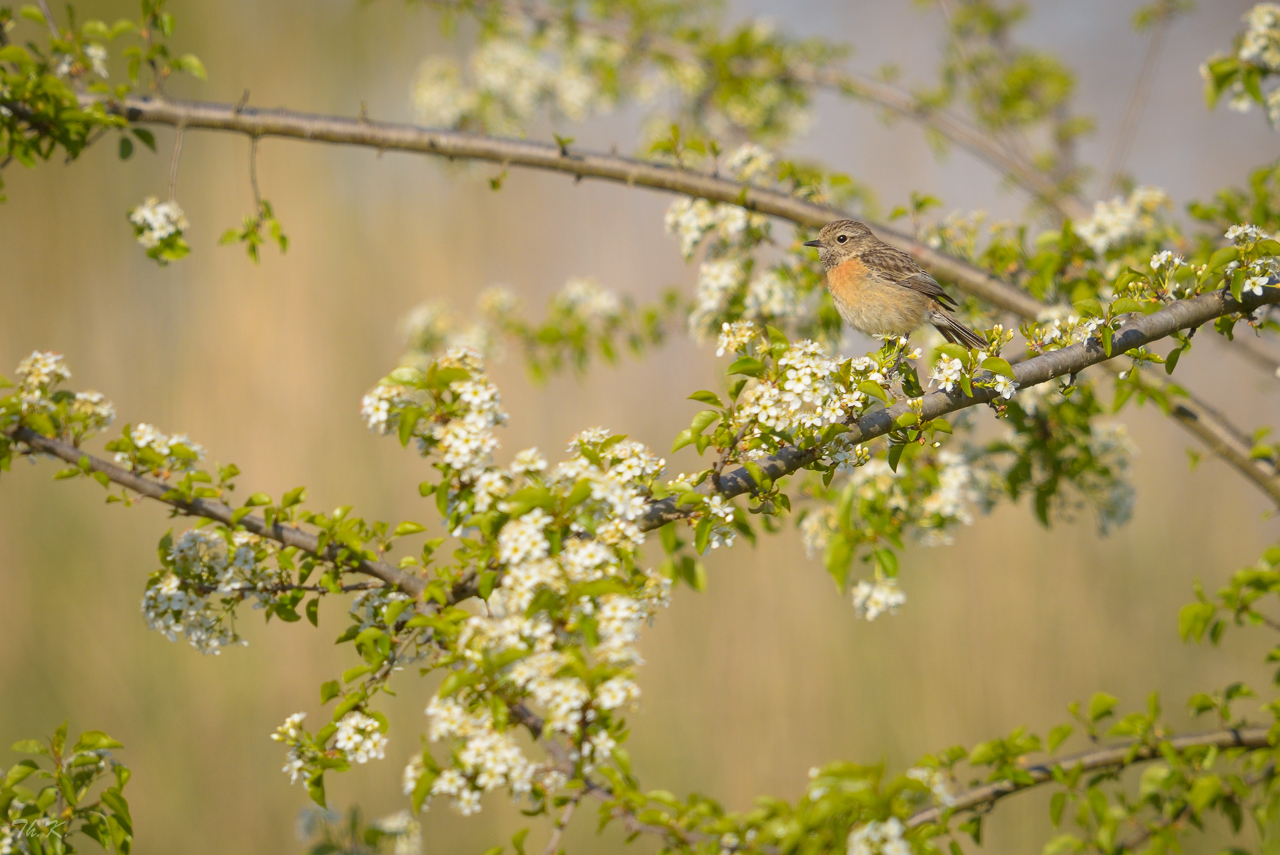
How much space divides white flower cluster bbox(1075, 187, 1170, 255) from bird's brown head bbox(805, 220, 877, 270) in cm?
76

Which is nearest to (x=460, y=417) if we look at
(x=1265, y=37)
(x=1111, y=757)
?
(x=1111, y=757)

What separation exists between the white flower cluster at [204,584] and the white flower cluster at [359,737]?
0.39 meters

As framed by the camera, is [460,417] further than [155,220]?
No

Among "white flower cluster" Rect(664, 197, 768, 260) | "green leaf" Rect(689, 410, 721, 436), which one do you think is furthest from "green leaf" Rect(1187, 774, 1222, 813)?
"white flower cluster" Rect(664, 197, 768, 260)

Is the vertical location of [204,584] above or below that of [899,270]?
below

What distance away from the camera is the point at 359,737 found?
5.13 feet

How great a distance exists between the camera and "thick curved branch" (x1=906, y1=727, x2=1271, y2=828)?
2.10 metres

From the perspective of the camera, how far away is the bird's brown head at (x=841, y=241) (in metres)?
2.97

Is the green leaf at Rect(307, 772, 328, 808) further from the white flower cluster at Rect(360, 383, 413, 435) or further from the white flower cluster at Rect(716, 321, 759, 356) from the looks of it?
the white flower cluster at Rect(716, 321, 759, 356)

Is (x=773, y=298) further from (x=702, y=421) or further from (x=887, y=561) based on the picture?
(x=702, y=421)

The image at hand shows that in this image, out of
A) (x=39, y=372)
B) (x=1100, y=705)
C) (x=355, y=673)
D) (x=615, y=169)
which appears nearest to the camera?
(x=355, y=673)

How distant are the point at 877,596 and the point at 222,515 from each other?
211 centimetres

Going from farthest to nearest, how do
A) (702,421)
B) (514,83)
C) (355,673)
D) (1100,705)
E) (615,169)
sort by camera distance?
(514,83), (615,169), (1100,705), (702,421), (355,673)

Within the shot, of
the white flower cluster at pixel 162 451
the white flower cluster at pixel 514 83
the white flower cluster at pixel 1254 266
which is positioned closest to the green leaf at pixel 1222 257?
the white flower cluster at pixel 1254 266
